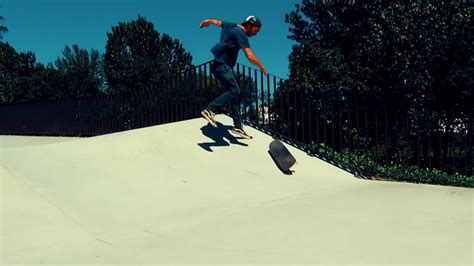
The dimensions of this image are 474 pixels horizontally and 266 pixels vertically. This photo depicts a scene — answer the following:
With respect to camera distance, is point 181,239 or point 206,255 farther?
point 181,239

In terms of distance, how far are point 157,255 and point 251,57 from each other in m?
4.04

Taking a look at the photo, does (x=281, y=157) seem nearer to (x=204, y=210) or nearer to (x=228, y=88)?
(x=228, y=88)

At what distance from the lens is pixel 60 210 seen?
12.1 feet

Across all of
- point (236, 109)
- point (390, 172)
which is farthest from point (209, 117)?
point (390, 172)

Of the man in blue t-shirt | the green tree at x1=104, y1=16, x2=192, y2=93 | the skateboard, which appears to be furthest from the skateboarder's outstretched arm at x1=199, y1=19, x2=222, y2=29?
the green tree at x1=104, y1=16, x2=192, y2=93

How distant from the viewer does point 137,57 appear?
32.2 meters

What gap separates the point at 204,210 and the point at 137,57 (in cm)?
3019

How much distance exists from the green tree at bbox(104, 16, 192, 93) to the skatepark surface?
2590cm

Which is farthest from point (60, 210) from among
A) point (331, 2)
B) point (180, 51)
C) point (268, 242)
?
point (180, 51)

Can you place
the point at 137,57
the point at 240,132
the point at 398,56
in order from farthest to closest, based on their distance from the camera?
the point at 137,57, the point at 398,56, the point at 240,132

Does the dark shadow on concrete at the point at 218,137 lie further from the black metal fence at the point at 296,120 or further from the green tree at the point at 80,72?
the green tree at the point at 80,72

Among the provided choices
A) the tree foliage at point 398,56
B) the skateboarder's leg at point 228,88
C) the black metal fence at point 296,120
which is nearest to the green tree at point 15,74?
the black metal fence at point 296,120

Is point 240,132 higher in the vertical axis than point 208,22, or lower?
lower

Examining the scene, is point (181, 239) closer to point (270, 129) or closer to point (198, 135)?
point (198, 135)
